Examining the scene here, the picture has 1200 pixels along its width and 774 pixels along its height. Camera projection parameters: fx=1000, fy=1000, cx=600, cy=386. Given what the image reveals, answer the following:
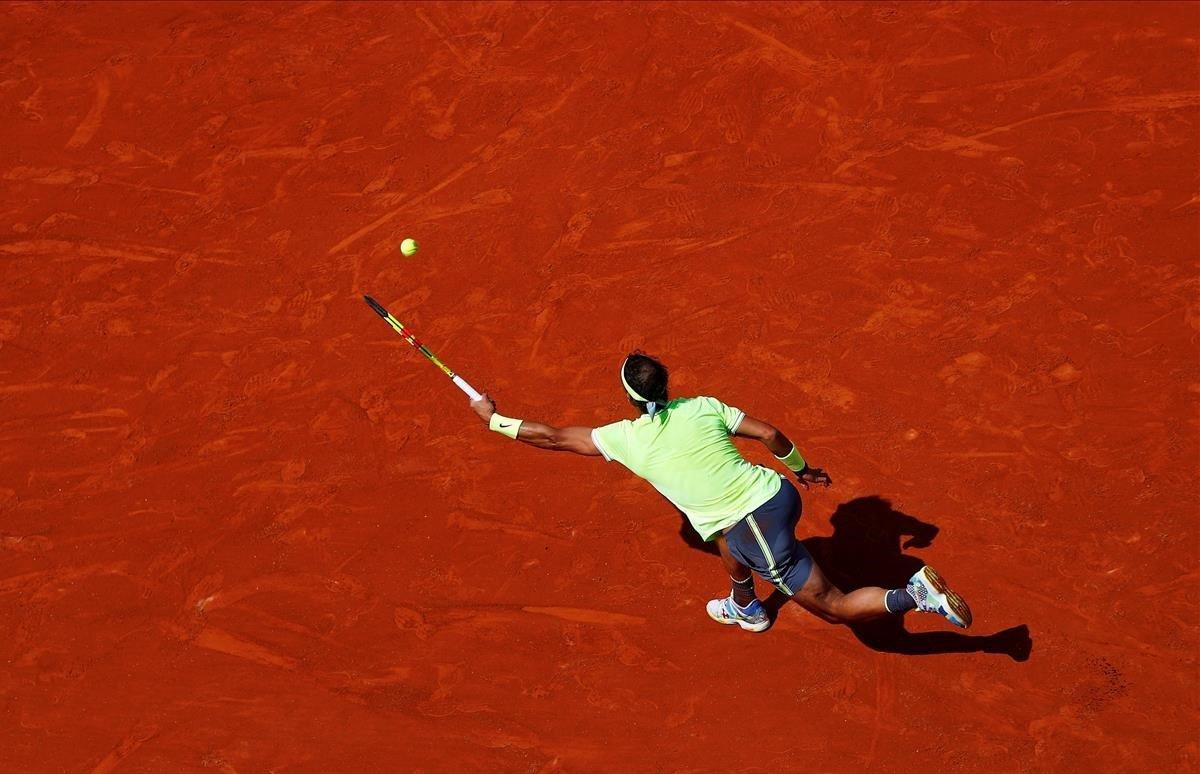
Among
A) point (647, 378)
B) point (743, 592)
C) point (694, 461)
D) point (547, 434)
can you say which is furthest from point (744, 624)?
point (647, 378)

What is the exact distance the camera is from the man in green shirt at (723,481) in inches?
232

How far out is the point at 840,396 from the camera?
766 centimetres

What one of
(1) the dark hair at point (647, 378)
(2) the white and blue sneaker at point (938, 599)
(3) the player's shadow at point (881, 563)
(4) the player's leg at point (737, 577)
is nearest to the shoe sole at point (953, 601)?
(2) the white and blue sneaker at point (938, 599)

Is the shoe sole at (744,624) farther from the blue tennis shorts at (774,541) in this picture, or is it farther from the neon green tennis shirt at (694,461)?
the neon green tennis shirt at (694,461)

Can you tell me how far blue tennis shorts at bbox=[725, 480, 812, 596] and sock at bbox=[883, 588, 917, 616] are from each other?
504mm

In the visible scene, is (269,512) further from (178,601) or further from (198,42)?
(198,42)

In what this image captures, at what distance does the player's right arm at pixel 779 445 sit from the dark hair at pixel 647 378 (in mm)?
683

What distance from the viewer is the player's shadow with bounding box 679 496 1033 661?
22.1 feet

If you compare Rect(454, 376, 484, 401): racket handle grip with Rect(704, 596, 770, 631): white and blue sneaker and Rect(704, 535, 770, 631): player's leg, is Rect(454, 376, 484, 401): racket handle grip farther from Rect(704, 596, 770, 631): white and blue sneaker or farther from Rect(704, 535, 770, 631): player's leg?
Rect(704, 596, 770, 631): white and blue sneaker

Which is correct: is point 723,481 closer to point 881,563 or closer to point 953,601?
point 953,601

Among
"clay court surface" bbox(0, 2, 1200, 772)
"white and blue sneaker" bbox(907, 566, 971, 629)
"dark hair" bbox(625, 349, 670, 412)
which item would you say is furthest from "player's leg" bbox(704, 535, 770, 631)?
"dark hair" bbox(625, 349, 670, 412)

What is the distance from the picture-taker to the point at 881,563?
707 cm

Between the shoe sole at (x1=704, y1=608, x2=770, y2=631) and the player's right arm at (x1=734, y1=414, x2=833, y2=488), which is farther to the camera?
the shoe sole at (x1=704, y1=608, x2=770, y2=631)

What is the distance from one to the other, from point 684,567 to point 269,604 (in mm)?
2919
